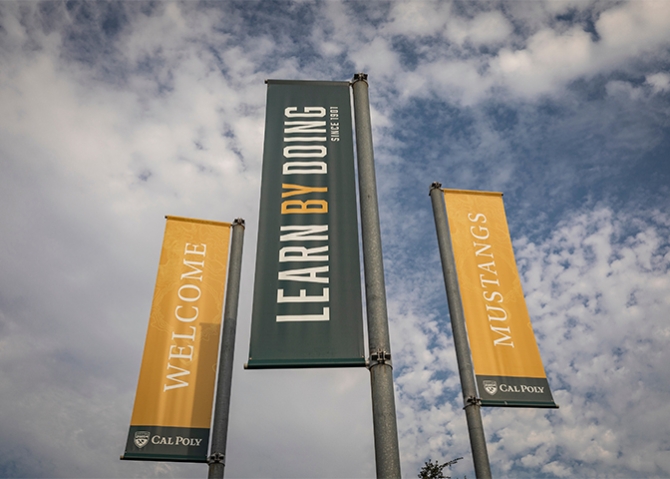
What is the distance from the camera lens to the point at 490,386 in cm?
945

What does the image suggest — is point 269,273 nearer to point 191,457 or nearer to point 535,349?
point 191,457

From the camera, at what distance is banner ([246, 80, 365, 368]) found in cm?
571

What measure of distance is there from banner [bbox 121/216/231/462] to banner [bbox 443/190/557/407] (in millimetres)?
5028

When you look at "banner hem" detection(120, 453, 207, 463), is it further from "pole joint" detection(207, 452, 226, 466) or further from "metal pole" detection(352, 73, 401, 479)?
"metal pole" detection(352, 73, 401, 479)

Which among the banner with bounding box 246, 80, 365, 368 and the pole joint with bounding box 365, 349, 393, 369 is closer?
the pole joint with bounding box 365, 349, 393, 369


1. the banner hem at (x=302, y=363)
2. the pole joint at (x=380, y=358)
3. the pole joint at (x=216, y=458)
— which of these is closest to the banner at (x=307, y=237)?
the banner hem at (x=302, y=363)

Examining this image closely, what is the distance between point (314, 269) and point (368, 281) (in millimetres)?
683

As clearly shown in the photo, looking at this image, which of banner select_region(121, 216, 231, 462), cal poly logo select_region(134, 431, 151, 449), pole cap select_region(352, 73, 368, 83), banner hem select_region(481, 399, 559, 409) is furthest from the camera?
banner select_region(121, 216, 231, 462)

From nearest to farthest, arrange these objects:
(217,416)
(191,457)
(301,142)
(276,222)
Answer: (276,222)
(301,142)
(191,457)
(217,416)

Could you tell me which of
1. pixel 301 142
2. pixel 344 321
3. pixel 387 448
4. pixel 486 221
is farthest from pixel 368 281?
pixel 486 221

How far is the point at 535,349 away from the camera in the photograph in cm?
1005

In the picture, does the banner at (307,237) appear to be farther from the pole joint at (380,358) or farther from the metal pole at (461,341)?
the metal pole at (461,341)

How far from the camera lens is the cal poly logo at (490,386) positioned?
941 cm

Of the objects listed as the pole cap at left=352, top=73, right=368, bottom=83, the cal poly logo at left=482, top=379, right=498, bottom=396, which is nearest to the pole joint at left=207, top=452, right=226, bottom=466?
the cal poly logo at left=482, top=379, right=498, bottom=396
